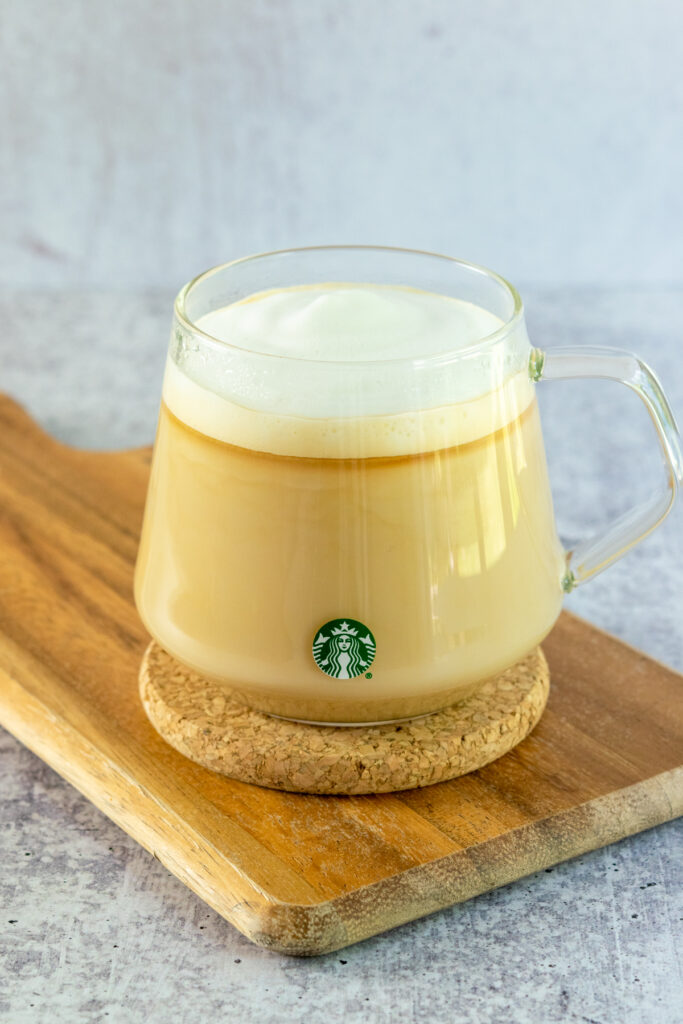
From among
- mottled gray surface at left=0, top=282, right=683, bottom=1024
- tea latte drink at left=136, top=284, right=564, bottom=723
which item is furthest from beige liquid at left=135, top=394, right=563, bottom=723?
mottled gray surface at left=0, top=282, right=683, bottom=1024

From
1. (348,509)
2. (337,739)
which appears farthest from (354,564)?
(337,739)

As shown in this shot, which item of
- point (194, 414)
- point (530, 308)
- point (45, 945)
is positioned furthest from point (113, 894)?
point (530, 308)

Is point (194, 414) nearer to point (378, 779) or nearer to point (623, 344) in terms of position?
point (378, 779)

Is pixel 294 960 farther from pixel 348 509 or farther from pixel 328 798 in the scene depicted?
pixel 348 509

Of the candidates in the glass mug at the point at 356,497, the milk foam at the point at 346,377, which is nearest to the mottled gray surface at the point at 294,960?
the glass mug at the point at 356,497

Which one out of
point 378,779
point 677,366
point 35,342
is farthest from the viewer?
point 35,342

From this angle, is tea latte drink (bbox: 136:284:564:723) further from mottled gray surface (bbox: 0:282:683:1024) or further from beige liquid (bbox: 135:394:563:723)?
mottled gray surface (bbox: 0:282:683:1024)

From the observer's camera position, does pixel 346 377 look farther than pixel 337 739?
No
